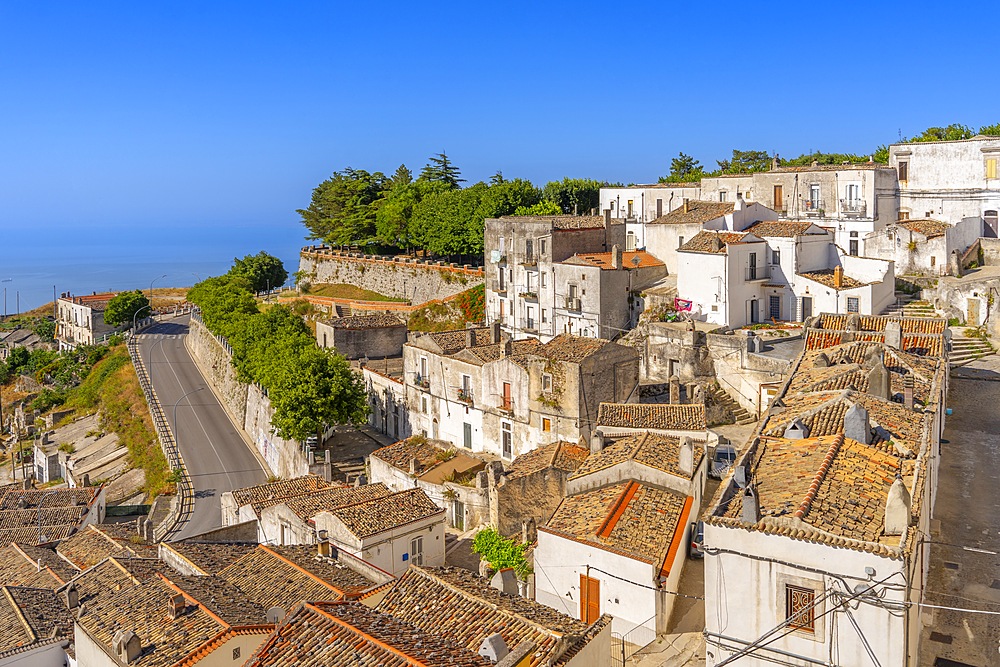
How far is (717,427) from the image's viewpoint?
1164 inches

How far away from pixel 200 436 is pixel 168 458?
12.8 feet

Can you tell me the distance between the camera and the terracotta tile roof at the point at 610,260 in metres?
43.4

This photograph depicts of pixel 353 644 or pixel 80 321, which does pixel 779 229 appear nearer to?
pixel 353 644

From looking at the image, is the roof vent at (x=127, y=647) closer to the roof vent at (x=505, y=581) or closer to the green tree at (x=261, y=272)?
the roof vent at (x=505, y=581)

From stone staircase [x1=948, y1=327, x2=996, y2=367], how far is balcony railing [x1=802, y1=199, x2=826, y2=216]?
39.2 feet

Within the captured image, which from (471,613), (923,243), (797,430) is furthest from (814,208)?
(471,613)

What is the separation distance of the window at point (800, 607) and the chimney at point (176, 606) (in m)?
12.1

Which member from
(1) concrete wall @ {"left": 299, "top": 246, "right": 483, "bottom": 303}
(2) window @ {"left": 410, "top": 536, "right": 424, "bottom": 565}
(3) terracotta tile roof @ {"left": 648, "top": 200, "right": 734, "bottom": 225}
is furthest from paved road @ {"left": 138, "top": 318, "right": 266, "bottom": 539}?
(3) terracotta tile roof @ {"left": 648, "top": 200, "right": 734, "bottom": 225}

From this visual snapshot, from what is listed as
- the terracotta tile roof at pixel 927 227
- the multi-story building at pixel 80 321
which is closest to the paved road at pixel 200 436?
the multi-story building at pixel 80 321

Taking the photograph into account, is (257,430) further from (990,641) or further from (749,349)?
(990,641)

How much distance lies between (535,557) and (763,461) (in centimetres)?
622

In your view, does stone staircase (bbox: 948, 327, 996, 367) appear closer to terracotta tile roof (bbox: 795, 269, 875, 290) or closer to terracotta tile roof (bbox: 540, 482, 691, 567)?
terracotta tile roof (bbox: 795, 269, 875, 290)

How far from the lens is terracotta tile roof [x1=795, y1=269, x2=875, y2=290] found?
121ft

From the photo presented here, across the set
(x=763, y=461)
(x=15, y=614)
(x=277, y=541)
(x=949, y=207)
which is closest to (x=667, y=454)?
(x=763, y=461)
